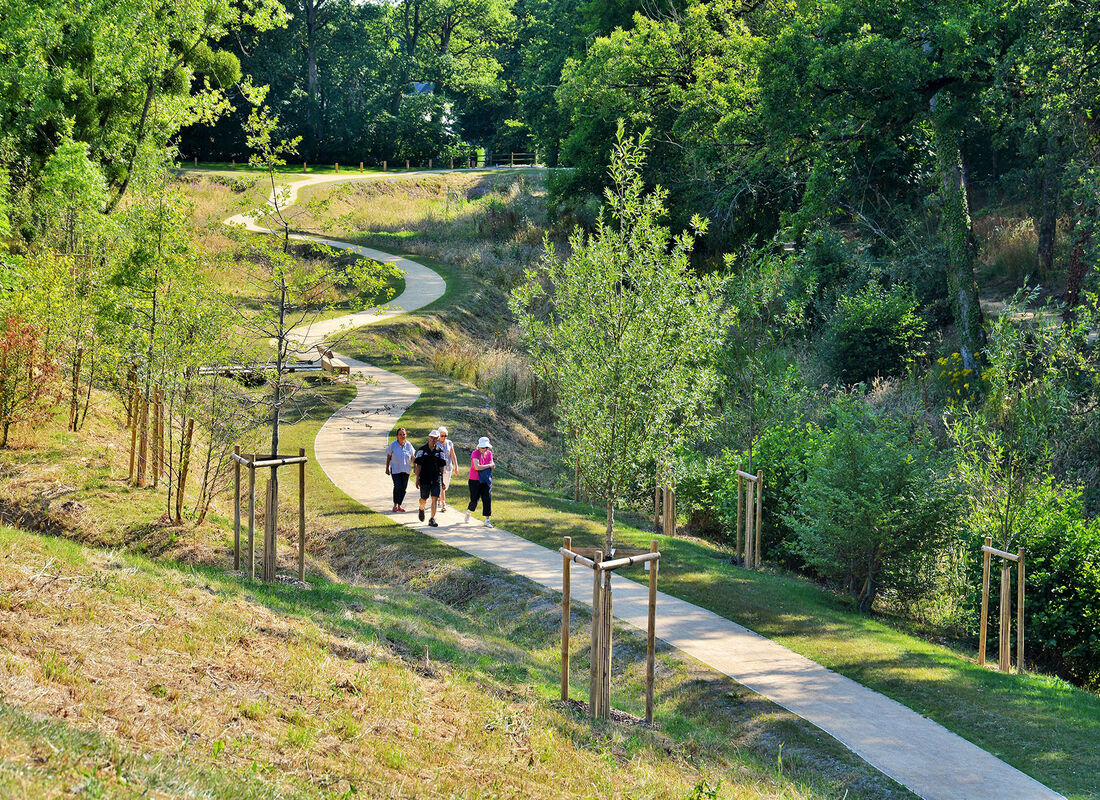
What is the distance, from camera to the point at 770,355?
75.1ft

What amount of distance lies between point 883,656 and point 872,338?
18.1 metres

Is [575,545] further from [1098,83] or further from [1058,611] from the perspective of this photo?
[1098,83]

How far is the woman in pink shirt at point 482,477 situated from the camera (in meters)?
15.3

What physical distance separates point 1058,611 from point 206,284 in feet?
40.7

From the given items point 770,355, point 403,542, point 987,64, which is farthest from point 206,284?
point 987,64

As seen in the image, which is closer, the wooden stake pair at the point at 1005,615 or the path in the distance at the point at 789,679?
the path in the distance at the point at 789,679

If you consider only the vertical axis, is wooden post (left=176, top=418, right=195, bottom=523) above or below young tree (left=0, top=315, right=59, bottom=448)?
below

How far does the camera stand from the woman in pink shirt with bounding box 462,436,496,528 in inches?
601

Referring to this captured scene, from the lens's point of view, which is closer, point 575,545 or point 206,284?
point 206,284

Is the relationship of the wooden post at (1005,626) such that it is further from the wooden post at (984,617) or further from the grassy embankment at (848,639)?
the grassy embankment at (848,639)

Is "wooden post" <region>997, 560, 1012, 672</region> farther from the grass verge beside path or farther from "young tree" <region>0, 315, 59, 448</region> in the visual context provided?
"young tree" <region>0, 315, 59, 448</region>

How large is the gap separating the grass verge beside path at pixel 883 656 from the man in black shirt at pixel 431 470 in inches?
48.7

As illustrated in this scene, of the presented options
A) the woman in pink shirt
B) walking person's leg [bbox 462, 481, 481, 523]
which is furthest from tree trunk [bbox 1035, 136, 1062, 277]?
walking person's leg [bbox 462, 481, 481, 523]

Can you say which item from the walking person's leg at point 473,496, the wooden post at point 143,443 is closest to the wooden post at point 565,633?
the walking person's leg at point 473,496
